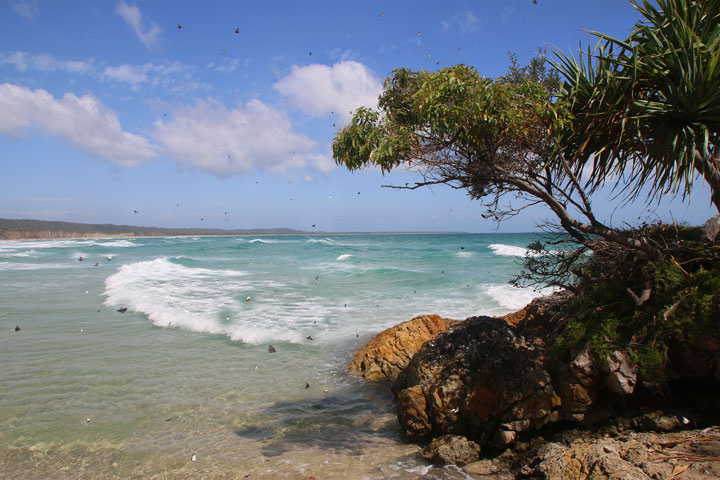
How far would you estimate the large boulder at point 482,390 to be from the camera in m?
4.78

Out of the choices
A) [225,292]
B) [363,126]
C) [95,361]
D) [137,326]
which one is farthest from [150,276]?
[363,126]

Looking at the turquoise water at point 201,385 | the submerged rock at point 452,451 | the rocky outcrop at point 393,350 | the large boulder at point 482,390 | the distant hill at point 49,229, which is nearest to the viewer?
the submerged rock at point 452,451

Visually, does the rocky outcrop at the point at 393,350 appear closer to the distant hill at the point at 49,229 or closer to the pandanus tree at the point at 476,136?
the pandanus tree at the point at 476,136

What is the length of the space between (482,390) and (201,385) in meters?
4.94

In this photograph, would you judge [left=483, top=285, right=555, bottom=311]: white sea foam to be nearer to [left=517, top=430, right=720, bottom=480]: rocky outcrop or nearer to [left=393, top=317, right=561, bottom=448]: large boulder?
[left=393, top=317, right=561, bottom=448]: large boulder

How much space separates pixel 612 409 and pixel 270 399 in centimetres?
486

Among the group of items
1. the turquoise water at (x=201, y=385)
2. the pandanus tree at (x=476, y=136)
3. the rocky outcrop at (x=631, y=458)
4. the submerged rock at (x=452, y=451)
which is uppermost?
the pandanus tree at (x=476, y=136)

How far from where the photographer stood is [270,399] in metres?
6.88

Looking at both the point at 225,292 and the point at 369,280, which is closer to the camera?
the point at 225,292

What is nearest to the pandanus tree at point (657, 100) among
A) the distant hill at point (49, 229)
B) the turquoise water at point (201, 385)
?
the turquoise water at point (201, 385)

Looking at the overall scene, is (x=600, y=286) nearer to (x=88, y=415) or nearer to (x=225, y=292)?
(x=88, y=415)

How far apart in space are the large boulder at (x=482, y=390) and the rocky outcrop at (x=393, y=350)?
187 centimetres

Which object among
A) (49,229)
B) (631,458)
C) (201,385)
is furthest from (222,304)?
(49,229)

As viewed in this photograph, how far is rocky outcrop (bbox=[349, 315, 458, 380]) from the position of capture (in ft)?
25.5
